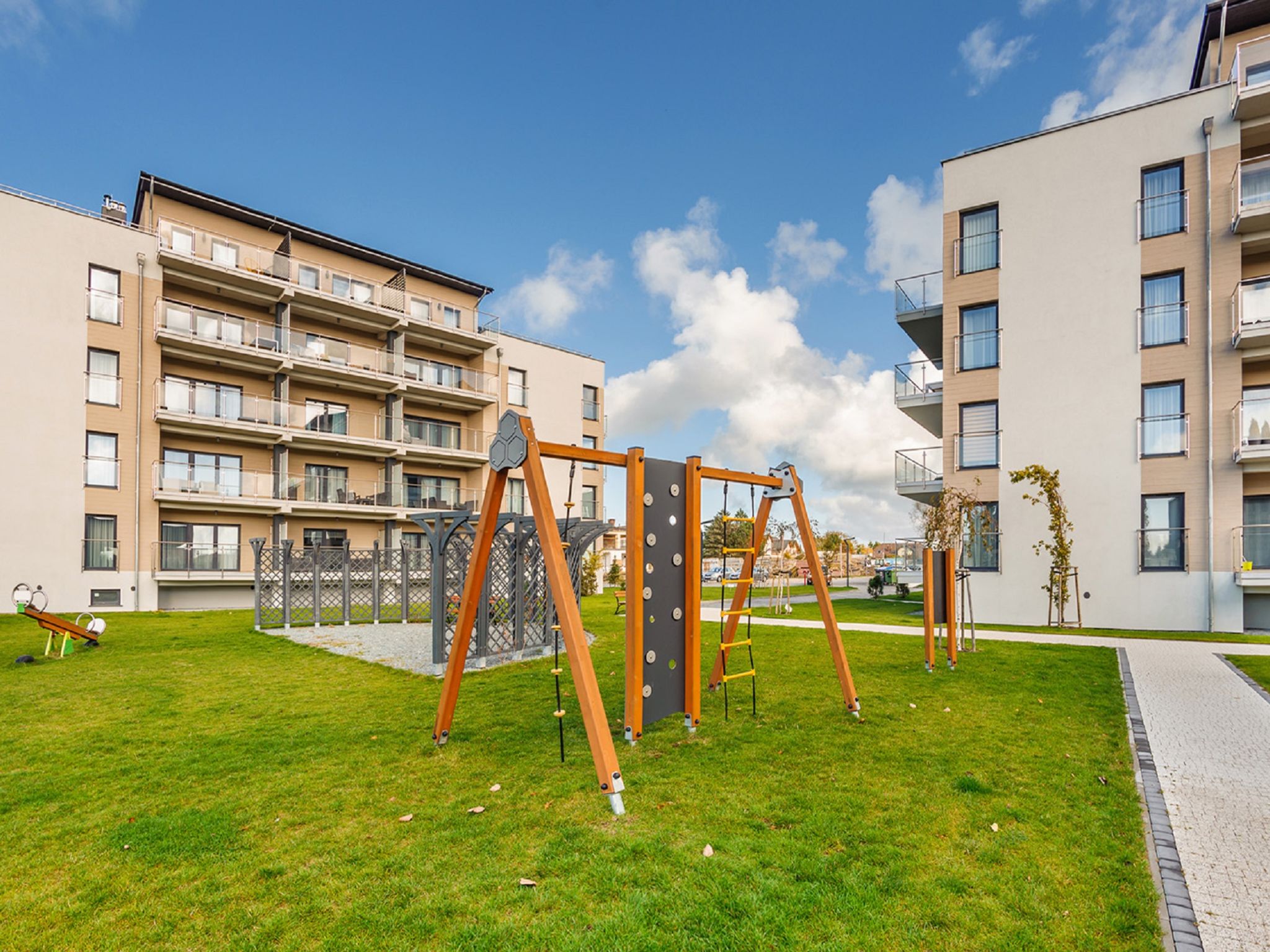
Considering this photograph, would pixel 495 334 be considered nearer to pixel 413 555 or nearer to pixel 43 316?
pixel 413 555

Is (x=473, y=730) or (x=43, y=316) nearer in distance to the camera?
(x=473, y=730)

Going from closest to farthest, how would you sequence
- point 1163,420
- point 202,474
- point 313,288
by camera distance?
point 1163,420 < point 202,474 < point 313,288

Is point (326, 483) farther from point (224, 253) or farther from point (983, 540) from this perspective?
point (983, 540)

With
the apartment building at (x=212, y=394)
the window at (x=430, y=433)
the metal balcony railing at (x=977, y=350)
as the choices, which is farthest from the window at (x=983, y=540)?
the window at (x=430, y=433)

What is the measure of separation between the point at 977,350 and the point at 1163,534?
22.2 feet

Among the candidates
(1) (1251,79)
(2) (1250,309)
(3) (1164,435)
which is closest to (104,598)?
(3) (1164,435)

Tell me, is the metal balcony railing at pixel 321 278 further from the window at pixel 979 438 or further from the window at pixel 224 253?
the window at pixel 979 438

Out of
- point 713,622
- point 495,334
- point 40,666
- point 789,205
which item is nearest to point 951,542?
point 713,622

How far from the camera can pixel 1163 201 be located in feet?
57.8

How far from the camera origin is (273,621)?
16672 mm

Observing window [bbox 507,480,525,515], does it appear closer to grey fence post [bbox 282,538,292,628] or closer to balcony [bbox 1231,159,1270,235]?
grey fence post [bbox 282,538,292,628]

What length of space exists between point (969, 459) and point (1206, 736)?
1414cm

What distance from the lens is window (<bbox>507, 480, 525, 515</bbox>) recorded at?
104ft

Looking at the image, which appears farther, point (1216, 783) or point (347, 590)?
point (347, 590)
